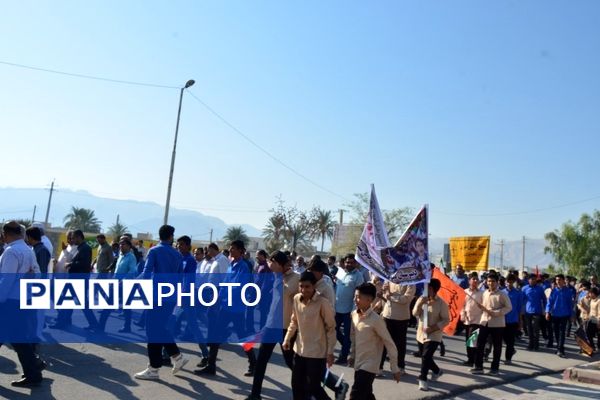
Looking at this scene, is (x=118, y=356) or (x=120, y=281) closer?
(x=118, y=356)

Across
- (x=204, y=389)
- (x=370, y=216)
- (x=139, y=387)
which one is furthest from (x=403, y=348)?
(x=139, y=387)

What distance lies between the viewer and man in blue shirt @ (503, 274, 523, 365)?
1205 cm

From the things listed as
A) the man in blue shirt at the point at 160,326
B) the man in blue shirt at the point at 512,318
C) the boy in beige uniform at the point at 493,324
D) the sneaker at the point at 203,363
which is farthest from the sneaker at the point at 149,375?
the man in blue shirt at the point at 512,318

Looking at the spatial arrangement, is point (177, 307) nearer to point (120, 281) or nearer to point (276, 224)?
point (120, 281)

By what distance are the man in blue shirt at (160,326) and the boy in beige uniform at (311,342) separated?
2391mm

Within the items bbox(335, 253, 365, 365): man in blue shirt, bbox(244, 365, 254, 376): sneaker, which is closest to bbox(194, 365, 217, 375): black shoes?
bbox(244, 365, 254, 376): sneaker

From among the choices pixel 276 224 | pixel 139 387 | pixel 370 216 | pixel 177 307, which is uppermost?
pixel 276 224

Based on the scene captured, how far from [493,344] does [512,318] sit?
2.36 meters

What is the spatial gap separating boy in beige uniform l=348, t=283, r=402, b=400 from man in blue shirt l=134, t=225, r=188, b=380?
9.17ft

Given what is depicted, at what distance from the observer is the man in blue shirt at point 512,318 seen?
1205 cm

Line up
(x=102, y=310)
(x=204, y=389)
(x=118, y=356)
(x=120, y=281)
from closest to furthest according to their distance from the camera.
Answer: (x=204, y=389) < (x=118, y=356) < (x=102, y=310) < (x=120, y=281)

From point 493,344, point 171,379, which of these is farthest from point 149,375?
point 493,344

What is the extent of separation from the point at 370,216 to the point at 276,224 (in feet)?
192

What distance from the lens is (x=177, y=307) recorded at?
10281 mm
